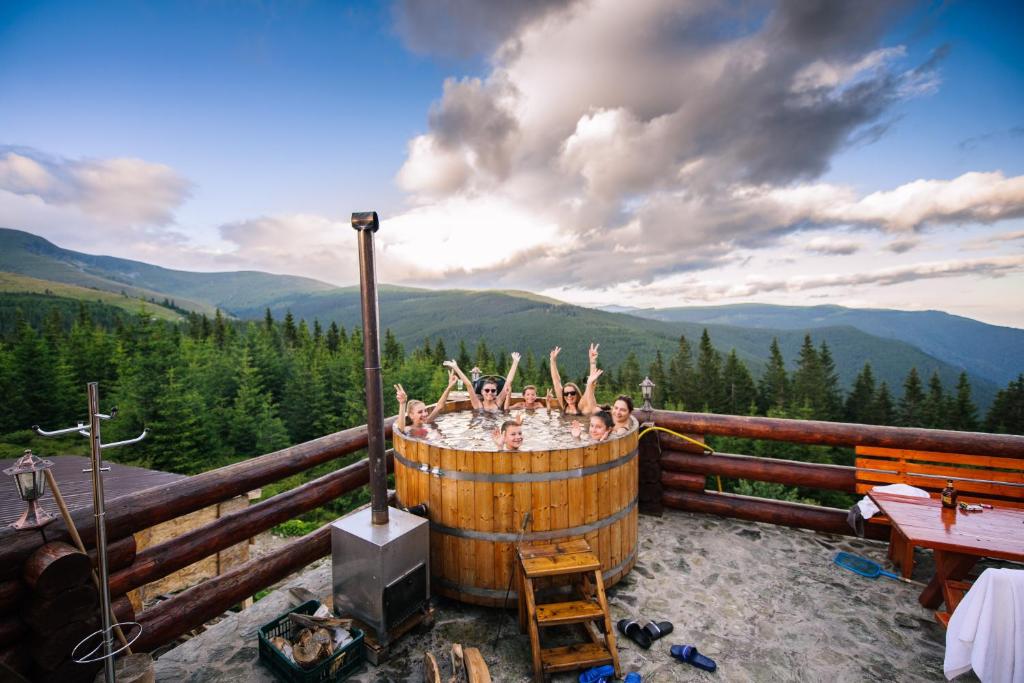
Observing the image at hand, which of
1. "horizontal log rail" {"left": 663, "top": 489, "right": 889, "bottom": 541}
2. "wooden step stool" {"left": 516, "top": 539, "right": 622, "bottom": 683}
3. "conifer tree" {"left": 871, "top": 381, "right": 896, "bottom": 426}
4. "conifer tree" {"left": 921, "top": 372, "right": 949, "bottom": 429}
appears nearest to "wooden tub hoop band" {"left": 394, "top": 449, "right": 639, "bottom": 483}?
"wooden step stool" {"left": 516, "top": 539, "right": 622, "bottom": 683}

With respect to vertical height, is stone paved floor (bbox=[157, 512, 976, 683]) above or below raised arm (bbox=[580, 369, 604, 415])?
below

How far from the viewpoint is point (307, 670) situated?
10.9ft

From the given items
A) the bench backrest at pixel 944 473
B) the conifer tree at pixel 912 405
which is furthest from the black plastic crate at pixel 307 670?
the conifer tree at pixel 912 405

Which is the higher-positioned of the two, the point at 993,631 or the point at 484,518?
the point at 484,518

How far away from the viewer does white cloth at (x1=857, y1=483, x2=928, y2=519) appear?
5.03 meters

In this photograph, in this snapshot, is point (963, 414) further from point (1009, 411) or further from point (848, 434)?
point (848, 434)

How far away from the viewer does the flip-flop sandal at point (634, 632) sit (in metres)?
3.91

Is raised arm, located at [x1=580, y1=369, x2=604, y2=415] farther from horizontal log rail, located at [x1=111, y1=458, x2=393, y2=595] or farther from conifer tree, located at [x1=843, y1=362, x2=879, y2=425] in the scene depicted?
conifer tree, located at [x1=843, y1=362, x2=879, y2=425]

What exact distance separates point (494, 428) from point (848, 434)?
473 cm

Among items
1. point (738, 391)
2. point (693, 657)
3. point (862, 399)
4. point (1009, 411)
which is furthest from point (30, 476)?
point (1009, 411)

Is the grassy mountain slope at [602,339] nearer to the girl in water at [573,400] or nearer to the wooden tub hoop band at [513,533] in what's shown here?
the girl in water at [573,400]

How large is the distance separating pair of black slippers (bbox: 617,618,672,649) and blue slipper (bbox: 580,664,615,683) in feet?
1.69

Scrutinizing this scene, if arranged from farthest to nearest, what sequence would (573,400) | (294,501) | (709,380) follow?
1. (709,380)
2. (573,400)
3. (294,501)

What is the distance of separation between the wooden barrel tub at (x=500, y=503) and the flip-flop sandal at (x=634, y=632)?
542 mm
